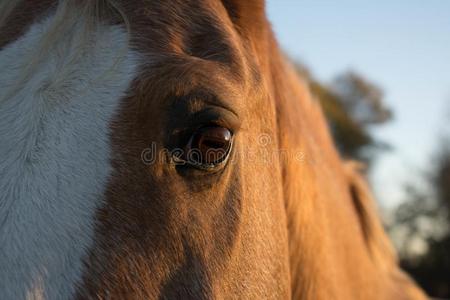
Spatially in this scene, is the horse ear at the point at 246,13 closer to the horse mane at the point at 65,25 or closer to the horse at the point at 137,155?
the horse at the point at 137,155

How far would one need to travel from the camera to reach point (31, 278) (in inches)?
50.8

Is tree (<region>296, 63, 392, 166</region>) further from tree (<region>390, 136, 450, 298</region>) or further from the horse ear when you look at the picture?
the horse ear

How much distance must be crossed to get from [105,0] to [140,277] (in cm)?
93

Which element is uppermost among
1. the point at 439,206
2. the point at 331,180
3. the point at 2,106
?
the point at 439,206

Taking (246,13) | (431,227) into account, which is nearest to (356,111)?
(431,227)

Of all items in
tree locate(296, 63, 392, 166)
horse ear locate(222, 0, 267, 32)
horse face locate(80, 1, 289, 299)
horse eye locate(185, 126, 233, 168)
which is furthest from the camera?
tree locate(296, 63, 392, 166)

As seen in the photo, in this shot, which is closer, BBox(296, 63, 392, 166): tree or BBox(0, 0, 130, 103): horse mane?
BBox(0, 0, 130, 103): horse mane

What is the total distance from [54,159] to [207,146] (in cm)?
48

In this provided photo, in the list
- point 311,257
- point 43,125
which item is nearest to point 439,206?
point 311,257

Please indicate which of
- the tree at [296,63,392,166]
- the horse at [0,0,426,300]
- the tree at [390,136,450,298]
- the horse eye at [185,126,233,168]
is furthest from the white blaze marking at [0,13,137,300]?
the tree at [390,136,450,298]

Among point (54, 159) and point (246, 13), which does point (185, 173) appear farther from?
point (246, 13)

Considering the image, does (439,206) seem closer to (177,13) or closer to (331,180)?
(331,180)

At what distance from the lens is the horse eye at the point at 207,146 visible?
166cm

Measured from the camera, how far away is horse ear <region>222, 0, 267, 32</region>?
2.21 m
